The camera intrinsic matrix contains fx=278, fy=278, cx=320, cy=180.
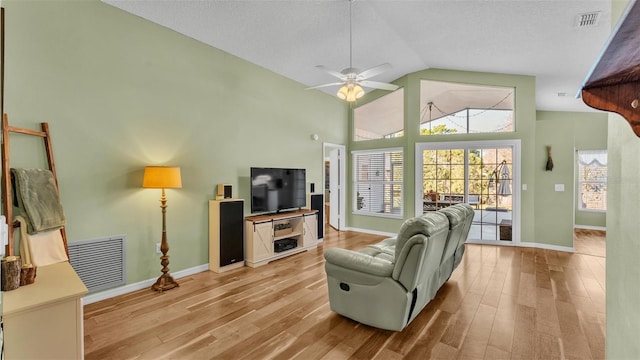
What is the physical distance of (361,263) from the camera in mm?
2410

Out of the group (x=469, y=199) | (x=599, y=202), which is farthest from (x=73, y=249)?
(x=599, y=202)

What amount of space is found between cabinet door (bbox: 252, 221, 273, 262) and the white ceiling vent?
460 centimetres

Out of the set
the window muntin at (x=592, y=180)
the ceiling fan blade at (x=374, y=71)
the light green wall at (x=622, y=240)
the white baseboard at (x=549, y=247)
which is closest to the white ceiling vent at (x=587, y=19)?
the ceiling fan blade at (x=374, y=71)

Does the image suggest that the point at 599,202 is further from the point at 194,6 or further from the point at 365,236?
the point at 194,6

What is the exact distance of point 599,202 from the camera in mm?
6742

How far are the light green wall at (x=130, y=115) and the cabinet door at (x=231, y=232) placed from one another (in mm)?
289

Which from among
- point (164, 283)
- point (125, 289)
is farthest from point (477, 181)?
point (125, 289)

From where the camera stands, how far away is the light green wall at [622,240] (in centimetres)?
105

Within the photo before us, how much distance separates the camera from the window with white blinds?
20.2 feet

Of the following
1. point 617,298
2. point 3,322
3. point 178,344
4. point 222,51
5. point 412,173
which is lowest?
point 178,344

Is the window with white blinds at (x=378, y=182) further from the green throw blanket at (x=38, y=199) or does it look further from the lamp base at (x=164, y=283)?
the green throw blanket at (x=38, y=199)

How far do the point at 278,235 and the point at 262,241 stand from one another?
1.64ft

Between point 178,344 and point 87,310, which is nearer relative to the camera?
point 178,344

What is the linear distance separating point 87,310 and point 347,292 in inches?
102
